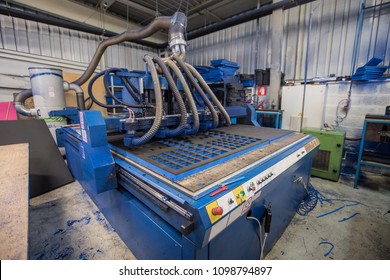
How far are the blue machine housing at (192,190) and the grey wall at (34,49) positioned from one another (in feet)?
10.7

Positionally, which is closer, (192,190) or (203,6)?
(192,190)

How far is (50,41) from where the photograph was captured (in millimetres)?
3520

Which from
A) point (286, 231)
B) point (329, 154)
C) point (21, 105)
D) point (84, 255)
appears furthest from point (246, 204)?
point (21, 105)

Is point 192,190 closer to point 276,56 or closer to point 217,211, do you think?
point 217,211

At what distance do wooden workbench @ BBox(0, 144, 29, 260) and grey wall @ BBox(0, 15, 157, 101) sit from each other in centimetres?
290

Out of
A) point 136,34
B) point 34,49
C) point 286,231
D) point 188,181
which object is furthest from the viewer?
point 34,49

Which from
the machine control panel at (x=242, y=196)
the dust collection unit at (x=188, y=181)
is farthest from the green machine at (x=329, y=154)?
the machine control panel at (x=242, y=196)

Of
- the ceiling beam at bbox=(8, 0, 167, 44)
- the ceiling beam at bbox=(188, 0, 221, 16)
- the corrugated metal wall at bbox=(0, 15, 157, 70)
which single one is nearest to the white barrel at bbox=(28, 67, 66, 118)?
the corrugated metal wall at bbox=(0, 15, 157, 70)

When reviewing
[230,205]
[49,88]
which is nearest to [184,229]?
[230,205]

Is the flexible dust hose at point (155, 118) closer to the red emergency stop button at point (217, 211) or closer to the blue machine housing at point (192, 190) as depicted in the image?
the blue machine housing at point (192, 190)

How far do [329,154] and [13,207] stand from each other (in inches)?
114

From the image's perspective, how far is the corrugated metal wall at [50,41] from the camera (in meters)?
3.12

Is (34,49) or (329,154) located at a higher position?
(34,49)

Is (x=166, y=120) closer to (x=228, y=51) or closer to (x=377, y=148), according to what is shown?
(x=377, y=148)
